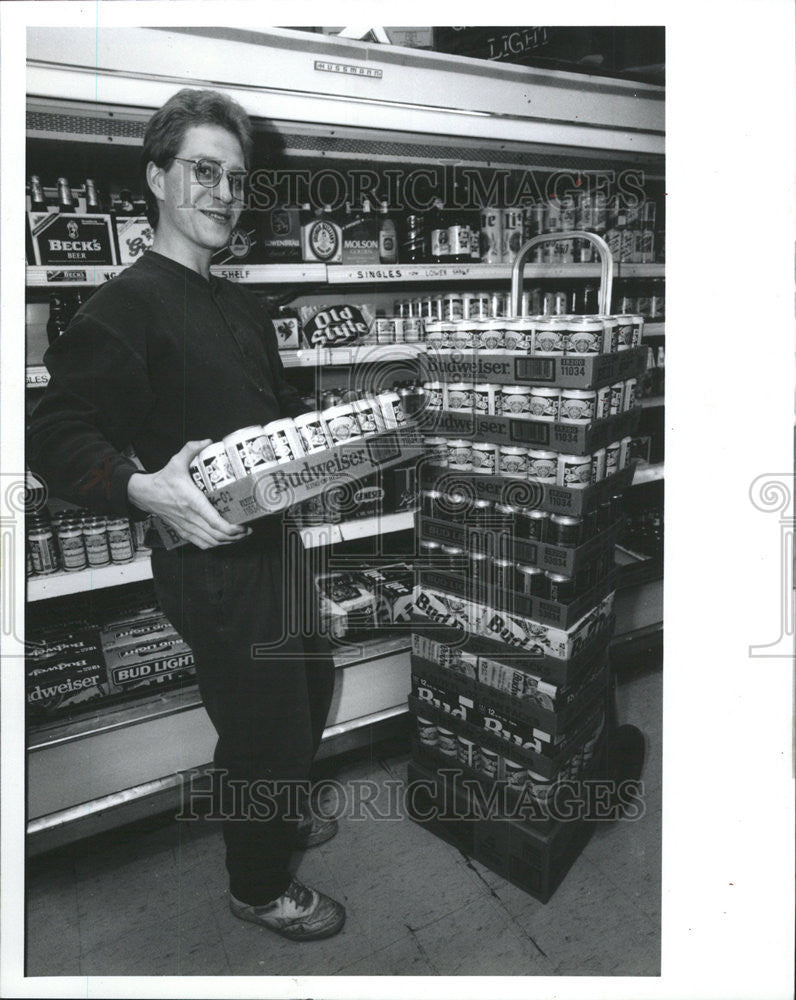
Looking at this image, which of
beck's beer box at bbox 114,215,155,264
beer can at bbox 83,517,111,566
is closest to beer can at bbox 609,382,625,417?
beck's beer box at bbox 114,215,155,264

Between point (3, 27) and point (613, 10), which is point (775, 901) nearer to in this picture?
point (613, 10)

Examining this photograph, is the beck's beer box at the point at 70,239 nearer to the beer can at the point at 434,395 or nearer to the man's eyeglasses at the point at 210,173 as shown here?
the man's eyeglasses at the point at 210,173

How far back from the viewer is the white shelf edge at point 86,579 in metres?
1.82

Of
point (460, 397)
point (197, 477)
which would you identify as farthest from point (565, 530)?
point (197, 477)

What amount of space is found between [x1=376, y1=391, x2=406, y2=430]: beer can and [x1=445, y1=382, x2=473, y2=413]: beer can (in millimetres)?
460

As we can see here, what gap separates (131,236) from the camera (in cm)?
186

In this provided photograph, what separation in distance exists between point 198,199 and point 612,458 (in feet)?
3.86

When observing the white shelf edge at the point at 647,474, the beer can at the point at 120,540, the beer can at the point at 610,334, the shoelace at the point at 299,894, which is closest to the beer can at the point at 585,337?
the beer can at the point at 610,334

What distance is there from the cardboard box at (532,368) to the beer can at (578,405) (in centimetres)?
3

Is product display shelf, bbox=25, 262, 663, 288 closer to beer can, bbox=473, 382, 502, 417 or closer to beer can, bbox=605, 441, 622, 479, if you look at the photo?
beer can, bbox=473, 382, 502, 417

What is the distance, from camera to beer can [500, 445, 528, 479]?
5.73 ft

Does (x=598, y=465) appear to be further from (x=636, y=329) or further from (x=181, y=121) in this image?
(x=181, y=121)

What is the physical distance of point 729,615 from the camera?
1.44m

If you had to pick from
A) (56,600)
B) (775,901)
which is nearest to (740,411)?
(775,901)
